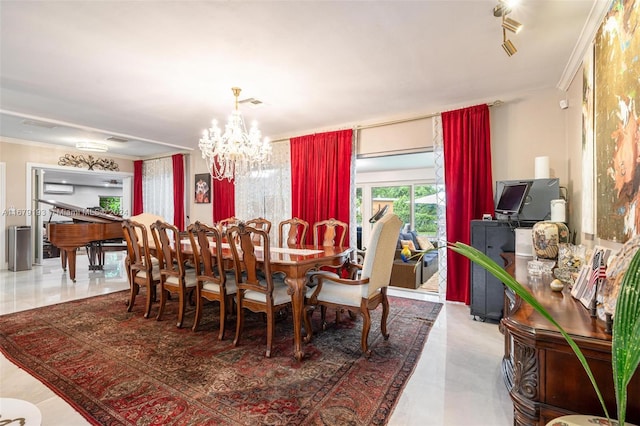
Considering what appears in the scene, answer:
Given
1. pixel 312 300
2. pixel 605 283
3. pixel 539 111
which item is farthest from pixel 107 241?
pixel 539 111

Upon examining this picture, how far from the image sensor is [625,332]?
0.67 m

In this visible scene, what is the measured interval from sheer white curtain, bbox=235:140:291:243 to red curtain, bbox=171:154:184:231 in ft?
5.50

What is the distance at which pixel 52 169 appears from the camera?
6242 millimetres

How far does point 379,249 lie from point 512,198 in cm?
162

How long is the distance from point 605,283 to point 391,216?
1.42m

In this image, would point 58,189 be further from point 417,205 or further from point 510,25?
point 510,25

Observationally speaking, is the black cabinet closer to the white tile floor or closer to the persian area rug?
the white tile floor

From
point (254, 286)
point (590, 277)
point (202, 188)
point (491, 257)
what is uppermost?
point (202, 188)

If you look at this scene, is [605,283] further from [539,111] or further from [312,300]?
[539,111]

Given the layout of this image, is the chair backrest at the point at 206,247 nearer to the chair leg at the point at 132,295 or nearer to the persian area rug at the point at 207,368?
the persian area rug at the point at 207,368

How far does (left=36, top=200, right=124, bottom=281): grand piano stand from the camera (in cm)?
464

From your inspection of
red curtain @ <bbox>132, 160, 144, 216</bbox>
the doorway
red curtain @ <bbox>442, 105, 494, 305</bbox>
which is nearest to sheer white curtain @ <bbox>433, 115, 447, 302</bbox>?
red curtain @ <bbox>442, 105, 494, 305</bbox>

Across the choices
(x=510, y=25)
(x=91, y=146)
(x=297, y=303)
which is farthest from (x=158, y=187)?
(x=510, y=25)

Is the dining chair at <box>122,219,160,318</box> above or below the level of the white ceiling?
below
